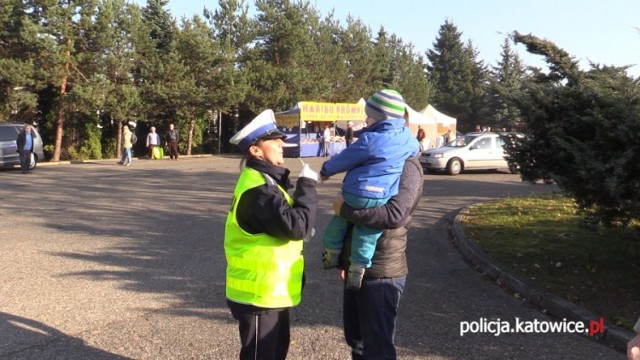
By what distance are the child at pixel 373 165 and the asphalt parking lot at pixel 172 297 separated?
1.45 metres

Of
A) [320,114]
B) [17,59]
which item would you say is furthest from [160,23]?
[320,114]

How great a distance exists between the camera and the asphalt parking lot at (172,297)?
4207 mm

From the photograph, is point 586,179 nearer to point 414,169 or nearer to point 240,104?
point 414,169

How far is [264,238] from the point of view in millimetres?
2734

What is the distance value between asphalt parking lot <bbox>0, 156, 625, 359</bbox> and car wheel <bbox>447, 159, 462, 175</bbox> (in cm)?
949

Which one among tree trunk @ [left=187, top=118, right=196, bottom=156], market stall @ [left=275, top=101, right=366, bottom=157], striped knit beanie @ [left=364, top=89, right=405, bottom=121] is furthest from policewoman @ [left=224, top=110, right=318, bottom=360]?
tree trunk @ [left=187, top=118, right=196, bottom=156]

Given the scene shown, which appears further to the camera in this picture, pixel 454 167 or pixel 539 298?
pixel 454 167

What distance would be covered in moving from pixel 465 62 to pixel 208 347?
7085 cm

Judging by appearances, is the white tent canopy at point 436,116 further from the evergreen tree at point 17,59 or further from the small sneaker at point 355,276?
the small sneaker at point 355,276

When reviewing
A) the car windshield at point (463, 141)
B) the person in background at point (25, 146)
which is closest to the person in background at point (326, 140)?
the car windshield at point (463, 141)

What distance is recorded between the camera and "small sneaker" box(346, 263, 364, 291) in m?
2.98

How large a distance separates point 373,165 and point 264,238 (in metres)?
0.73

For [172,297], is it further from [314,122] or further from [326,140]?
[314,122]

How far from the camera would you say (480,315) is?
5.02 meters
